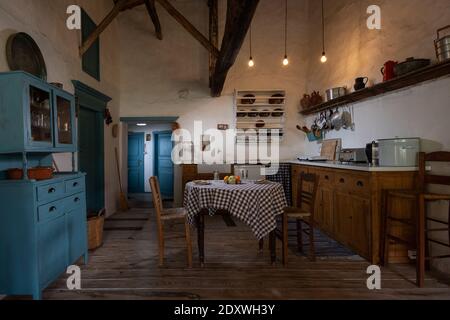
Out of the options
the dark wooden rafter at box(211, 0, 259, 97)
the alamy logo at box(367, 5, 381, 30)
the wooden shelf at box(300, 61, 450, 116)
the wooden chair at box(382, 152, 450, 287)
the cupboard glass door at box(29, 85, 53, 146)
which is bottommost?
the wooden chair at box(382, 152, 450, 287)

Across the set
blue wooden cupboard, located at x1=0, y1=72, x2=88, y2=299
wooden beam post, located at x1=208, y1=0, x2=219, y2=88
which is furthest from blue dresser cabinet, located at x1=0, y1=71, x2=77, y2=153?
wooden beam post, located at x1=208, y1=0, x2=219, y2=88

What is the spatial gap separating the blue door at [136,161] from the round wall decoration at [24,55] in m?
5.24

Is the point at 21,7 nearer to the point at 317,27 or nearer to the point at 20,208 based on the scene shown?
the point at 20,208

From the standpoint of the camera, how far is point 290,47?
577 cm

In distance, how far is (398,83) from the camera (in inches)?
118

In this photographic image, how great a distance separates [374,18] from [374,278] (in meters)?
3.27

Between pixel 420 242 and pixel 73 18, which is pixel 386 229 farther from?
pixel 73 18

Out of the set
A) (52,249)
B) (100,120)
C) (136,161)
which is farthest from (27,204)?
(136,161)

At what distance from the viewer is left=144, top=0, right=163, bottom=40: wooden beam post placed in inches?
190

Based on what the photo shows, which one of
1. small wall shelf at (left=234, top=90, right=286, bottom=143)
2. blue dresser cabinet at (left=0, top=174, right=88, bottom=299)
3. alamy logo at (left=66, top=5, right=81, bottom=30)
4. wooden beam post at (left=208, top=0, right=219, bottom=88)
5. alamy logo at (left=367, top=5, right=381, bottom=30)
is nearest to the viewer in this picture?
blue dresser cabinet at (left=0, top=174, right=88, bottom=299)

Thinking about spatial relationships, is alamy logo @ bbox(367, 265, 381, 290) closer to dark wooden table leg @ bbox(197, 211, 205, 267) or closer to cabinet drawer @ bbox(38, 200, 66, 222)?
dark wooden table leg @ bbox(197, 211, 205, 267)

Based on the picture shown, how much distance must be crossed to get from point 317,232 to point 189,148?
3.07m

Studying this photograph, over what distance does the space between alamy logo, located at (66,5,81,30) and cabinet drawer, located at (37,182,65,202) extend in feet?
8.25
